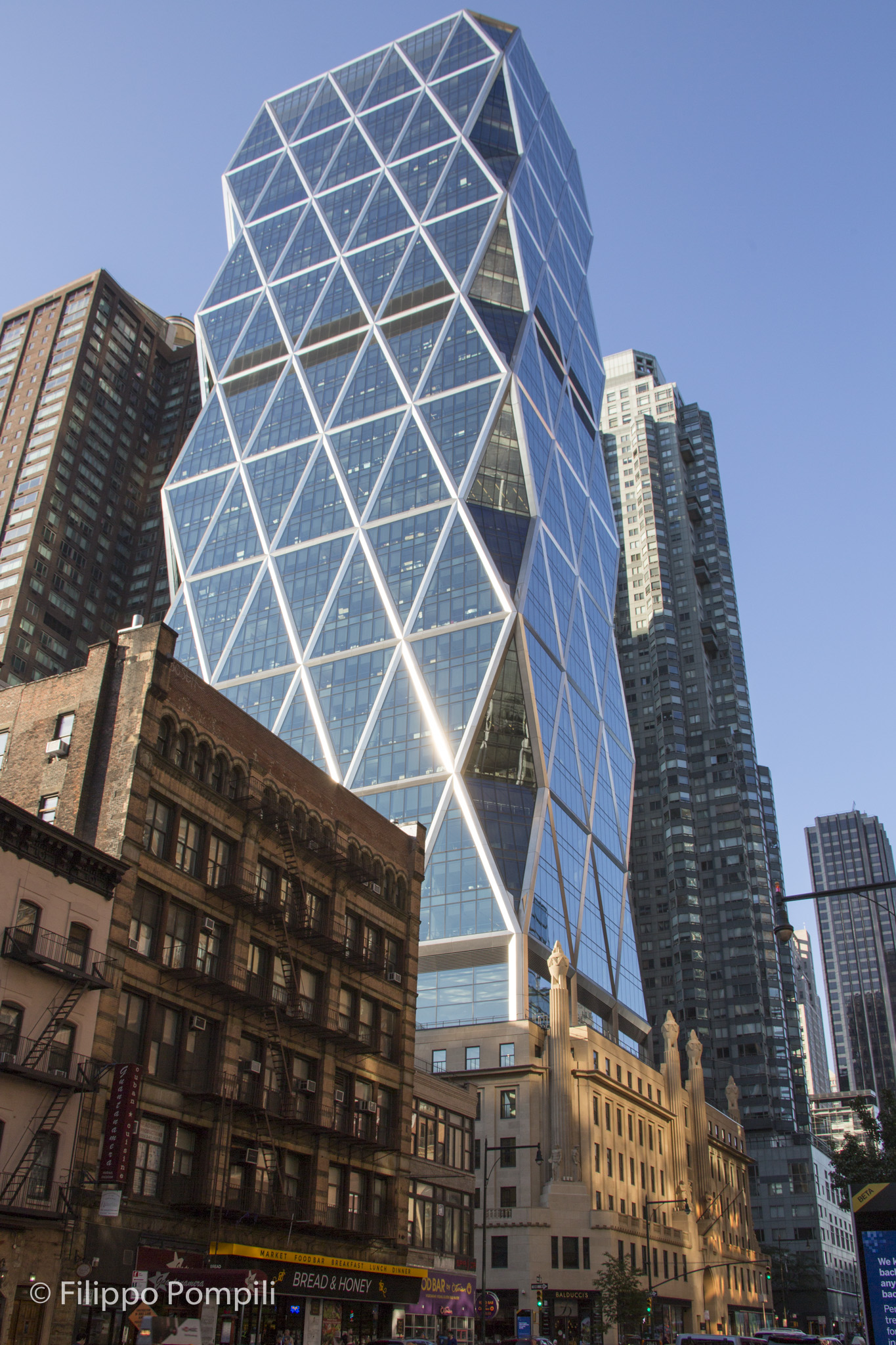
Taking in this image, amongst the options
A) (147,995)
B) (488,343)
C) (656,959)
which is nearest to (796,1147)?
(656,959)

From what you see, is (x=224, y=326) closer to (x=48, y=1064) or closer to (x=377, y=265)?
(x=377, y=265)

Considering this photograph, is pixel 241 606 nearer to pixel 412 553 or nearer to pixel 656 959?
pixel 412 553

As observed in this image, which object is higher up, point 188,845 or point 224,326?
point 224,326

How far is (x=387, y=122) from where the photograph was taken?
168 metres

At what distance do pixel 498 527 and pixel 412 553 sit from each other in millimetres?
9467

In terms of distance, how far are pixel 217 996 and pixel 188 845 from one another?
199 inches

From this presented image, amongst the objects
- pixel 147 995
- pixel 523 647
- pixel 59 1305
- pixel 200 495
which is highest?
pixel 200 495

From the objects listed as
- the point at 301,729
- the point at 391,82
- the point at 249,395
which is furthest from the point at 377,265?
the point at 301,729

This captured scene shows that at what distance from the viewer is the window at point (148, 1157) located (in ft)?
112

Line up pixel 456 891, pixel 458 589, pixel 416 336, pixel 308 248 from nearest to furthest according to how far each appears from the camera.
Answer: pixel 456 891 < pixel 458 589 < pixel 416 336 < pixel 308 248

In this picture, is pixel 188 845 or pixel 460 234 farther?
pixel 460 234

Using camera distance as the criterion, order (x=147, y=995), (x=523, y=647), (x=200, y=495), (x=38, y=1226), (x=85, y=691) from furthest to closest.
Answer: (x=200, y=495) < (x=523, y=647) < (x=85, y=691) < (x=147, y=995) < (x=38, y=1226)

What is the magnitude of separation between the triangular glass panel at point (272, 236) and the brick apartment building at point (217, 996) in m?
132

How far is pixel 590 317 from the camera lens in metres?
177
